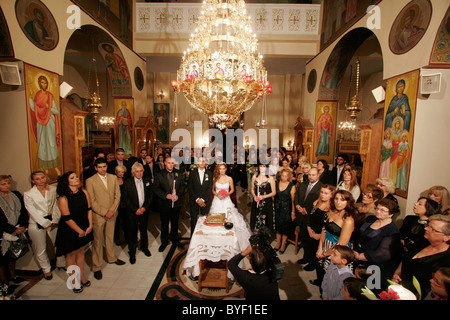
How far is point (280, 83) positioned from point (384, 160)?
1082 centimetres

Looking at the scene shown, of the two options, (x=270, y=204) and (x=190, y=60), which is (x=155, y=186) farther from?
(x=190, y=60)

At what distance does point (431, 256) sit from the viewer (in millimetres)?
2178

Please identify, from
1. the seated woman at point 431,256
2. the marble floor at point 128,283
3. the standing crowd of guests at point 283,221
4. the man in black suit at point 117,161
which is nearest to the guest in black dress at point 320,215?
the standing crowd of guests at point 283,221

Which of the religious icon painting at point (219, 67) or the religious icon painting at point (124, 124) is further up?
the religious icon painting at point (219, 67)

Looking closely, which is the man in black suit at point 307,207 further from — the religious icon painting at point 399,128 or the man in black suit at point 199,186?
the man in black suit at point 199,186

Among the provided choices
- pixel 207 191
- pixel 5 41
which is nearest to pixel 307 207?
pixel 207 191

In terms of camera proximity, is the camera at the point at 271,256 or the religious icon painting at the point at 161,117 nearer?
the camera at the point at 271,256

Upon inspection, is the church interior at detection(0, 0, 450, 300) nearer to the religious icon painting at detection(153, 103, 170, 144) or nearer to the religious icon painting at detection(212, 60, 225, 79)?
the religious icon painting at detection(212, 60, 225, 79)

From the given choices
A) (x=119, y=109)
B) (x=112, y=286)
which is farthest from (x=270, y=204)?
(x=119, y=109)

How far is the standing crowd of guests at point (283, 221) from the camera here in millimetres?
2387

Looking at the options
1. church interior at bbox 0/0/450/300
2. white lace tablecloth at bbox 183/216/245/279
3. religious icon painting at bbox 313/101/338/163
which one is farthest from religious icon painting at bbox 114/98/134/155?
religious icon painting at bbox 313/101/338/163

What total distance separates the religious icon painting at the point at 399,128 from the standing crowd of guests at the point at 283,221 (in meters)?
0.63

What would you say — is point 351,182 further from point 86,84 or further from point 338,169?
point 86,84

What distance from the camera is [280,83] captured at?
1438cm
